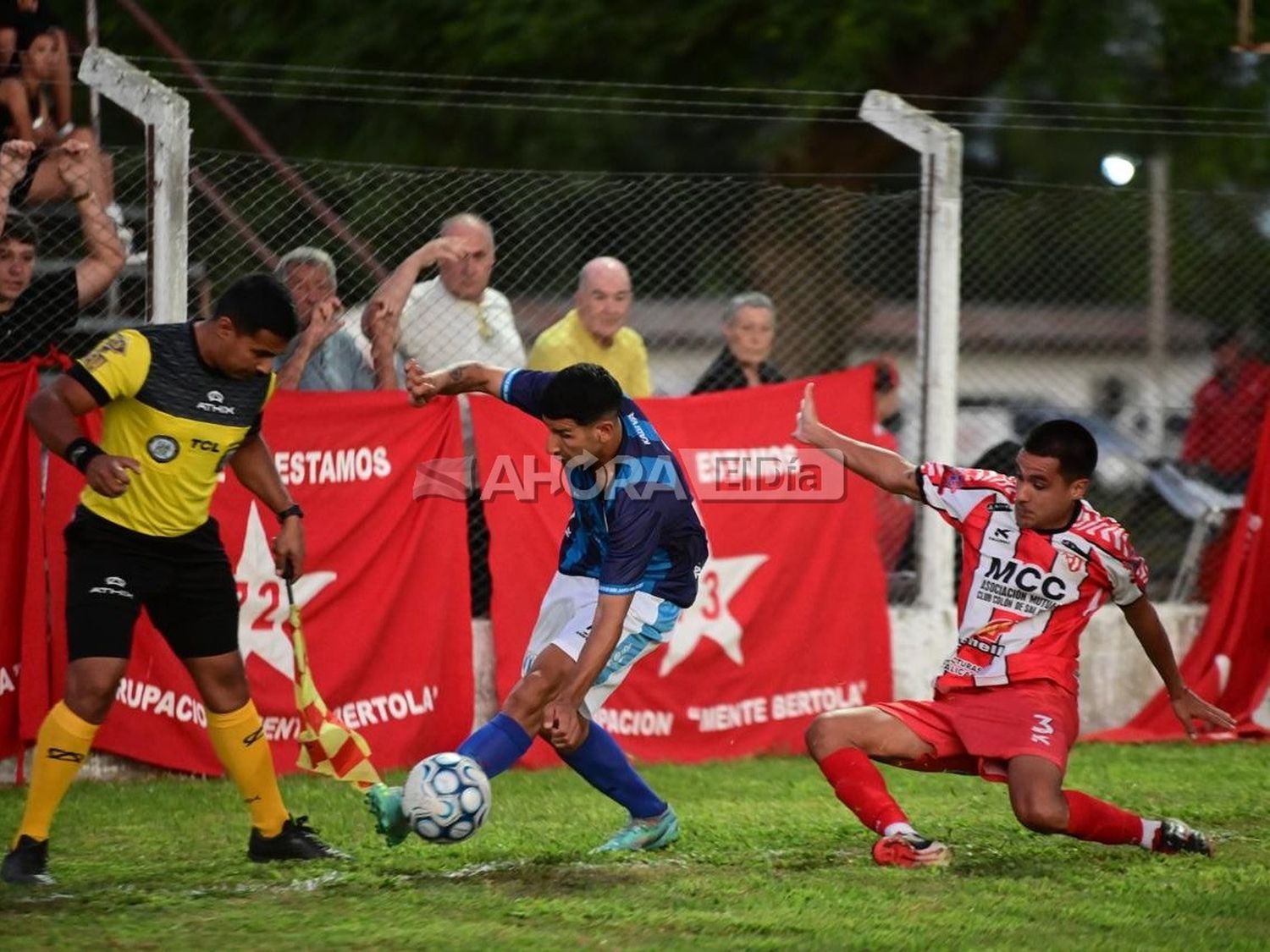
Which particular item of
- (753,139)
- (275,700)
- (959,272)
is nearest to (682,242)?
(959,272)

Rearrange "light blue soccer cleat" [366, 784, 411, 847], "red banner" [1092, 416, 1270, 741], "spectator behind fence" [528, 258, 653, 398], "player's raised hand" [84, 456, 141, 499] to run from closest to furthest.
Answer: "player's raised hand" [84, 456, 141, 499], "light blue soccer cleat" [366, 784, 411, 847], "spectator behind fence" [528, 258, 653, 398], "red banner" [1092, 416, 1270, 741]

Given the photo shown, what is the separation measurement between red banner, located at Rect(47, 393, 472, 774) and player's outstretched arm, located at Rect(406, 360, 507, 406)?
206 centimetres

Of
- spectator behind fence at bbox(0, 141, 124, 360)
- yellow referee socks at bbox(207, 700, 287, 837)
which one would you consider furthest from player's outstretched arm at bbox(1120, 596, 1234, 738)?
spectator behind fence at bbox(0, 141, 124, 360)

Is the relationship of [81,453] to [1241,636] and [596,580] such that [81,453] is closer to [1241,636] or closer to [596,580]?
[596,580]

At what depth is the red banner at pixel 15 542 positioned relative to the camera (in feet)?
27.1

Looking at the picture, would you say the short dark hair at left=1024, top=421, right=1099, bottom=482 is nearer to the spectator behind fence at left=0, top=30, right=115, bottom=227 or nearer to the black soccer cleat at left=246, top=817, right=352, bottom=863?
the black soccer cleat at left=246, top=817, right=352, bottom=863

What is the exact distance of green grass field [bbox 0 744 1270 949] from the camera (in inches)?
215

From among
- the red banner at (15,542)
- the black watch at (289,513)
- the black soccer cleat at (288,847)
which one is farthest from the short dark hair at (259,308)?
the red banner at (15,542)

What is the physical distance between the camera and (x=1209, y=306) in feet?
38.7

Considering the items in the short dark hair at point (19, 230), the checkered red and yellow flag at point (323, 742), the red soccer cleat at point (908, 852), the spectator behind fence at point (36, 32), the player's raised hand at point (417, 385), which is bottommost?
the red soccer cleat at point (908, 852)

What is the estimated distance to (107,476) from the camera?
5926mm

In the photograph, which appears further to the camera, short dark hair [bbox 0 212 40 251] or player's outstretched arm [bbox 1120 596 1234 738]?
short dark hair [bbox 0 212 40 251]

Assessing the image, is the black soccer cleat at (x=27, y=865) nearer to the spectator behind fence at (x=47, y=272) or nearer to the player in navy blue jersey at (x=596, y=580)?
the player in navy blue jersey at (x=596, y=580)

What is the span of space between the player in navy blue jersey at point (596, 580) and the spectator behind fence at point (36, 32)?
158 inches
